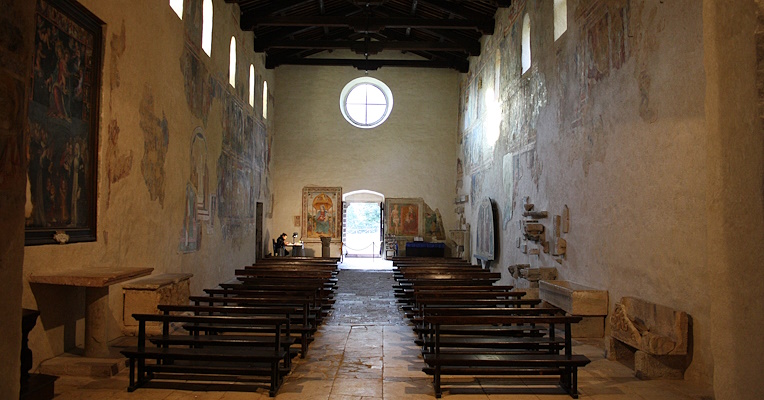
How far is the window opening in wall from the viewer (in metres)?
21.6

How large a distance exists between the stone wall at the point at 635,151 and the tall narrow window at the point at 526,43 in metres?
0.22

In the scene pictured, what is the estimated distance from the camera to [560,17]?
1016 cm

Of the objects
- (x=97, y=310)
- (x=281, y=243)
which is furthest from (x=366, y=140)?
(x=97, y=310)

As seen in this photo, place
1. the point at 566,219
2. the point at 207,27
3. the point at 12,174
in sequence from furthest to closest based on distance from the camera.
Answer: the point at 207,27
the point at 566,219
the point at 12,174

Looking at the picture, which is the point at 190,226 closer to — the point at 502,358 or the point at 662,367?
the point at 502,358

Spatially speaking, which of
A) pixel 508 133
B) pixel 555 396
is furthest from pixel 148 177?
pixel 508 133

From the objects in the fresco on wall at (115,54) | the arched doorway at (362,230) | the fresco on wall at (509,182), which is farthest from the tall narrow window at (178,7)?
the arched doorway at (362,230)

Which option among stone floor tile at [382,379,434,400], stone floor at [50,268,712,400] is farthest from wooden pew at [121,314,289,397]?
stone floor tile at [382,379,434,400]

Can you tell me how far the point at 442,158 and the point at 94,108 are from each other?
51.4 feet

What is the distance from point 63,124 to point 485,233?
11.1 metres

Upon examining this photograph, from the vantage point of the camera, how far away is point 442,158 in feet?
70.1

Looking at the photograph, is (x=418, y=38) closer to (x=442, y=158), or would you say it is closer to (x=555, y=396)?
(x=442, y=158)

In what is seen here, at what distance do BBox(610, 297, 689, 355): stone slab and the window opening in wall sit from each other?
15.9m

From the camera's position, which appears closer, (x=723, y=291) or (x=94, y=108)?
(x=723, y=291)
